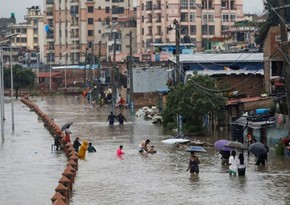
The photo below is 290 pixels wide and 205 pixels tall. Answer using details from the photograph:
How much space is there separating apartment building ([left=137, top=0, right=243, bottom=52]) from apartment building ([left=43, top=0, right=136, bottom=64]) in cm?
1296

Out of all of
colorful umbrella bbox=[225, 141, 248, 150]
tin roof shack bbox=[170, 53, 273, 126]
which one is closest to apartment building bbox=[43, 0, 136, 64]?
tin roof shack bbox=[170, 53, 273, 126]

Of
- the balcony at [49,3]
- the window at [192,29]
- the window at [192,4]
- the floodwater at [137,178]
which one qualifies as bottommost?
the floodwater at [137,178]

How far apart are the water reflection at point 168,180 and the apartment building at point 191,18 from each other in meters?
79.7

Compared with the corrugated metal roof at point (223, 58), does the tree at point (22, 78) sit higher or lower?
lower

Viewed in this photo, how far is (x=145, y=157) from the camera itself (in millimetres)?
35156

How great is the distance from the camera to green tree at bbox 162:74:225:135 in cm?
4381

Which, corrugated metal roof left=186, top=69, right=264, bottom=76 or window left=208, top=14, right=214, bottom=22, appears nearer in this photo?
corrugated metal roof left=186, top=69, right=264, bottom=76

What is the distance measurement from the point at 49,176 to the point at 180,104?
14407mm

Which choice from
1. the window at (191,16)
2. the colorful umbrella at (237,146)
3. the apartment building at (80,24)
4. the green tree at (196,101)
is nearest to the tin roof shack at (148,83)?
the green tree at (196,101)

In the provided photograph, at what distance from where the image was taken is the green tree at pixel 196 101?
4381cm

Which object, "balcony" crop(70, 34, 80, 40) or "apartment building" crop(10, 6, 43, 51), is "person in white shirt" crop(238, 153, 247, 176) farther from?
"apartment building" crop(10, 6, 43, 51)

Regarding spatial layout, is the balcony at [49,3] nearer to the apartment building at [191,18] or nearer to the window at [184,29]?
the apartment building at [191,18]

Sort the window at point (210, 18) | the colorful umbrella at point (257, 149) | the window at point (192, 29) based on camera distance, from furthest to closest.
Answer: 1. the window at point (210, 18)
2. the window at point (192, 29)
3. the colorful umbrella at point (257, 149)

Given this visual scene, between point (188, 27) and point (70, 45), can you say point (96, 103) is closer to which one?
point (188, 27)
